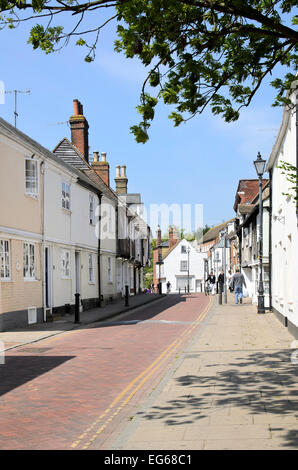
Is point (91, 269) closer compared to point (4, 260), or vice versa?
point (4, 260)

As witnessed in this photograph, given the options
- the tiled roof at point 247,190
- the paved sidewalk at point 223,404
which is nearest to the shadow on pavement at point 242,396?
the paved sidewalk at point 223,404

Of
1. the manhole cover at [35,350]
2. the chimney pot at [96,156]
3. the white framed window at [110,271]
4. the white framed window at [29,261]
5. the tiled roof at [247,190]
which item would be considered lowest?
the manhole cover at [35,350]

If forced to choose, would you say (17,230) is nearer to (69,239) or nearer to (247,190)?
(69,239)

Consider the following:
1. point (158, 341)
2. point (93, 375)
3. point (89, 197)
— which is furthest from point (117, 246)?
point (93, 375)

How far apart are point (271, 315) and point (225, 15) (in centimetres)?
1497

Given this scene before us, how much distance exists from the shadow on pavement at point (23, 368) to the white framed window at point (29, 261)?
24.0 ft

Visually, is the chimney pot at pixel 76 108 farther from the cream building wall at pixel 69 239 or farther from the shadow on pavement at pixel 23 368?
the shadow on pavement at pixel 23 368

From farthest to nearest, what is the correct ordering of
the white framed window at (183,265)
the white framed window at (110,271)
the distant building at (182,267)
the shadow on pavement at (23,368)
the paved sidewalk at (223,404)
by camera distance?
the white framed window at (183,265)
the distant building at (182,267)
the white framed window at (110,271)
the shadow on pavement at (23,368)
the paved sidewalk at (223,404)

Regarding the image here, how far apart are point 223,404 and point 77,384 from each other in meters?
2.78

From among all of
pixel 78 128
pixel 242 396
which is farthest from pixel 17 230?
pixel 78 128

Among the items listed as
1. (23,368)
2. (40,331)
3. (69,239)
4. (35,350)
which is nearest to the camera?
(23,368)

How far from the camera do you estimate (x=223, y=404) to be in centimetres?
699

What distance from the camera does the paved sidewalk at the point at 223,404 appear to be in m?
5.48
